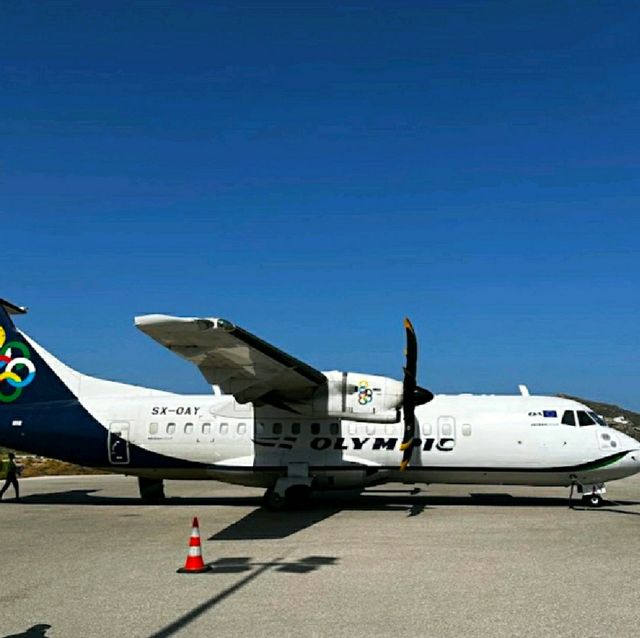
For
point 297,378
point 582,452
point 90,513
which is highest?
point 297,378

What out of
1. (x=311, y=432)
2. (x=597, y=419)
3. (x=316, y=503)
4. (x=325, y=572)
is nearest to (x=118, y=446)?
(x=311, y=432)

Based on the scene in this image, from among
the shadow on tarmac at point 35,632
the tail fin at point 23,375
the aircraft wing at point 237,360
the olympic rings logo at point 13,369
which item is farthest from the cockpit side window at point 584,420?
the olympic rings logo at point 13,369

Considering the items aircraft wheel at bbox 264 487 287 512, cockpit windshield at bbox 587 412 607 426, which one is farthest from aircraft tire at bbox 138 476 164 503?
cockpit windshield at bbox 587 412 607 426

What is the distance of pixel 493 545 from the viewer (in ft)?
41.4

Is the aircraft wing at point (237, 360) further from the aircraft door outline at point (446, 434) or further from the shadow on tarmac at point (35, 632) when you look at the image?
the shadow on tarmac at point (35, 632)

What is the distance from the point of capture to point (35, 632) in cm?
705

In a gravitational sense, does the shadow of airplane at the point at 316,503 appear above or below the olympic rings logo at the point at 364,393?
A: below

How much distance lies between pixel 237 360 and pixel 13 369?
855cm

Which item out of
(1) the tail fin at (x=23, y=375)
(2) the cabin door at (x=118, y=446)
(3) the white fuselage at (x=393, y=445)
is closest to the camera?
(3) the white fuselage at (x=393, y=445)

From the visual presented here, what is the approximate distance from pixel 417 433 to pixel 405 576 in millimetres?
9555

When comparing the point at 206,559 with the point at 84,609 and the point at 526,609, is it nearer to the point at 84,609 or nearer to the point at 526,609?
the point at 84,609

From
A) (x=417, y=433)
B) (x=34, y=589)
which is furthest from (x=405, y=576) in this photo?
(x=417, y=433)

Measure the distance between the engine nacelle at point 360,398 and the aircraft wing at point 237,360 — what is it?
403 millimetres

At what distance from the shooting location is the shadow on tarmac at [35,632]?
6.92m
